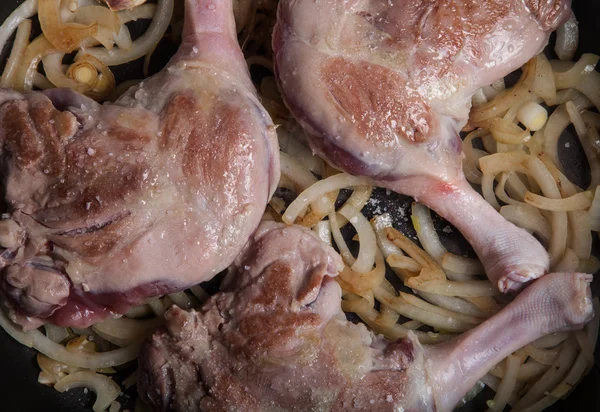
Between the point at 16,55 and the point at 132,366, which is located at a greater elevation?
the point at 16,55

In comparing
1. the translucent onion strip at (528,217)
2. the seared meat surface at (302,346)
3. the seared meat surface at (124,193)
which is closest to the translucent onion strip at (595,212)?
the translucent onion strip at (528,217)

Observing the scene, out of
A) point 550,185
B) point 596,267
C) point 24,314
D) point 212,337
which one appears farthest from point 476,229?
point 24,314

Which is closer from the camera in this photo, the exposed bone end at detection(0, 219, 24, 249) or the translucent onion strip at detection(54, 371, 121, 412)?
the exposed bone end at detection(0, 219, 24, 249)

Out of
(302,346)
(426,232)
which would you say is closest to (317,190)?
(426,232)

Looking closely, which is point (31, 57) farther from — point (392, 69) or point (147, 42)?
point (392, 69)

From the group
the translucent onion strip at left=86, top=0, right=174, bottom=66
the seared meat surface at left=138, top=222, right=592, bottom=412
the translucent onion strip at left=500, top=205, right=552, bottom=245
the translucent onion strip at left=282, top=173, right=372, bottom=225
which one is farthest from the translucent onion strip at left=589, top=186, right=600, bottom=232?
the translucent onion strip at left=86, top=0, right=174, bottom=66

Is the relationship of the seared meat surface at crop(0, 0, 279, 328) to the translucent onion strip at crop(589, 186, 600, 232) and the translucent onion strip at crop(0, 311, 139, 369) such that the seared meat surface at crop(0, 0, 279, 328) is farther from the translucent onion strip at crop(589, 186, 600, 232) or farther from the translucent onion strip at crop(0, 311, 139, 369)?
the translucent onion strip at crop(589, 186, 600, 232)

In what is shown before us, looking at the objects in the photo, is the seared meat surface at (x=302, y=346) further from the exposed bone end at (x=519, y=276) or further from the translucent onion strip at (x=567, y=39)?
the translucent onion strip at (x=567, y=39)
